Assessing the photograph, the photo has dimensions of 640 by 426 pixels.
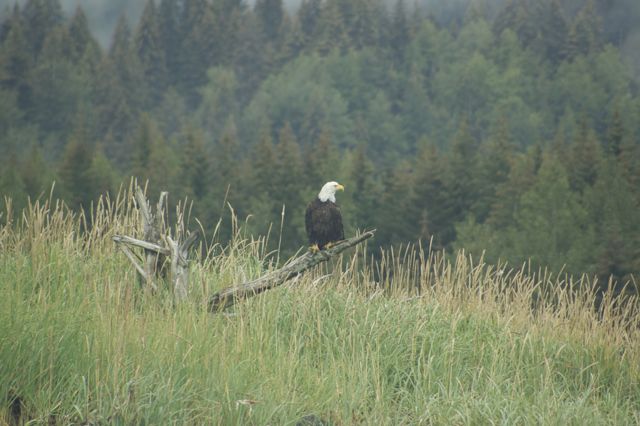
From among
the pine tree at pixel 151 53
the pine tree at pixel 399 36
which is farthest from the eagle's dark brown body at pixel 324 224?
the pine tree at pixel 399 36

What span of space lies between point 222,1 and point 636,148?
91.2 m

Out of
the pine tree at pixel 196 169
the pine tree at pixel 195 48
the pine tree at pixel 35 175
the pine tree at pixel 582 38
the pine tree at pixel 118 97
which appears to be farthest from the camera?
the pine tree at pixel 195 48

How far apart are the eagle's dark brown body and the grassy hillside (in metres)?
0.31

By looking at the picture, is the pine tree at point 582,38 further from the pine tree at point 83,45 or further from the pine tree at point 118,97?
the pine tree at point 83,45

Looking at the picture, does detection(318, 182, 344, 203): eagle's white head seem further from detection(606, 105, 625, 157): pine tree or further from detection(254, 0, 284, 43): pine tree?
detection(254, 0, 284, 43): pine tree

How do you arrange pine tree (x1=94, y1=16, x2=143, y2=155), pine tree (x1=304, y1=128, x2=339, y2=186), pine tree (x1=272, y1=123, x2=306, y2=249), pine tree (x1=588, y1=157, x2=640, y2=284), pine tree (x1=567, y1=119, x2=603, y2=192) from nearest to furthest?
pine tree (x1=588, y1=157, x2=640, y2=284) → pine tree (x1=272, y1=123, x2=306, y2=249) → pine tree (x1=567, y1=119, x2=603, y2=192) → pine tree (x1=304, y1=128, x2=339, y2=186) → pine tree (x1=94, y1=16, x2=143, y2=155)

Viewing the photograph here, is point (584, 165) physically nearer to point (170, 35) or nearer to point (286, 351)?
point (286, 351)

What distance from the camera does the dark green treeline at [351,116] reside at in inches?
2186

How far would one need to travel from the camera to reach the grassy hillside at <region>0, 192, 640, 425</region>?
5.55m

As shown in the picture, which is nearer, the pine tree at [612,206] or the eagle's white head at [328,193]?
the eagle's white head at [328,193]

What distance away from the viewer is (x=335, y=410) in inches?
236

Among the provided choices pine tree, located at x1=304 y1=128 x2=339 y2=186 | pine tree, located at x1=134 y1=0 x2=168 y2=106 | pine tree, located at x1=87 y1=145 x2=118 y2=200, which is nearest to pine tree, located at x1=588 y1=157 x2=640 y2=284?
pine tree, located at x1=304 y1=128 x2=339 y2=186

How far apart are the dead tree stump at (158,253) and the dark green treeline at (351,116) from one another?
38.0m

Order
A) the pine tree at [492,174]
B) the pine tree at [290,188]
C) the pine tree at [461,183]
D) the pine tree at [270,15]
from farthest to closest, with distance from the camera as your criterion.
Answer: the pine tree at [270,15] < the pine tree at [492,174] < the pine tree at [461,183] < the pine tree at [290,188]
